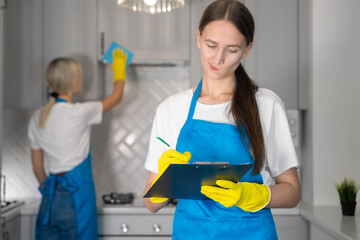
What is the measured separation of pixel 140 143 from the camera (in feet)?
10.8

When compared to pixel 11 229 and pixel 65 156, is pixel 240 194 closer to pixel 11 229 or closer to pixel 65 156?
pixel 65 156

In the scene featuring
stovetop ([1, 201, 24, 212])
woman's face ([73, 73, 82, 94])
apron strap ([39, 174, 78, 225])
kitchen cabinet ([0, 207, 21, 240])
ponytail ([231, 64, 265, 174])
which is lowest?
kitchen cabinet ([0, 207, 21, 240])

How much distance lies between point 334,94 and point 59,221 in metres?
1.75

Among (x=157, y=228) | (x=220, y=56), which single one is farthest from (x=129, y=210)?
(x=220, y=56)

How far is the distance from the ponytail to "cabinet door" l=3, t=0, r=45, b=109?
182cm

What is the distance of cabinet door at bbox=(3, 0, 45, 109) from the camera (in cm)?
293

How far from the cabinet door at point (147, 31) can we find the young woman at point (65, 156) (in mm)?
380

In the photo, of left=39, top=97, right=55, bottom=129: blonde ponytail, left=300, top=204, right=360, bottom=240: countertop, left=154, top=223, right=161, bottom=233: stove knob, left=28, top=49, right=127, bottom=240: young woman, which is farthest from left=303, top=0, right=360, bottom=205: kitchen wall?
left=39, top=97, right=55, bottom=129: blonde ponytail

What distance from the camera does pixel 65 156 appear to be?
268 centimetres

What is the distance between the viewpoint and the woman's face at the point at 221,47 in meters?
1.40

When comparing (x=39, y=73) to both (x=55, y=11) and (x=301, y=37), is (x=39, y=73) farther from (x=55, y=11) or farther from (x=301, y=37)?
(x=301, y=37)

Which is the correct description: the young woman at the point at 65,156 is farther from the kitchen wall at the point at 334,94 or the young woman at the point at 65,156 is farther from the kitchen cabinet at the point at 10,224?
the kitchen wall at the point at 334,94

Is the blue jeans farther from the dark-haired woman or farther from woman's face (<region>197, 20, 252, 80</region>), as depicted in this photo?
woman's face (<region>197, 20, 252, 80</region>)

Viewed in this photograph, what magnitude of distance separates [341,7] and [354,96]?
0.53m
